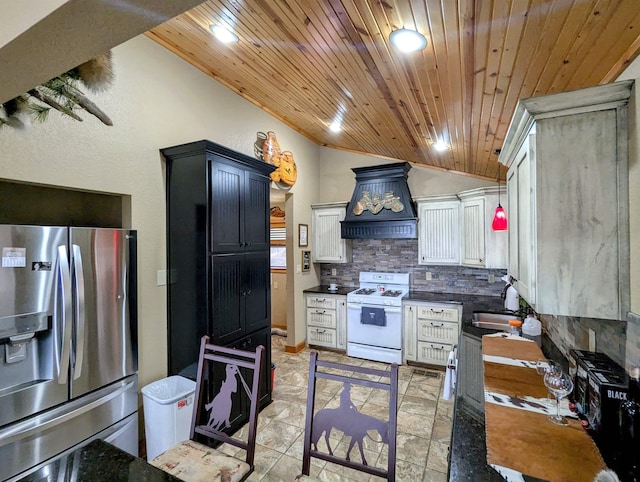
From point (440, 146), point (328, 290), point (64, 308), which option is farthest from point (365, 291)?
point (64, 308)

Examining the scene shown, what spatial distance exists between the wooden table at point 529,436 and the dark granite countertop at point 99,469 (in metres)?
1.21

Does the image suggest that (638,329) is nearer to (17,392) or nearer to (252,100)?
(17,392)

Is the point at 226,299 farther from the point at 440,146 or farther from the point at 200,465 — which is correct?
the point at 440,146

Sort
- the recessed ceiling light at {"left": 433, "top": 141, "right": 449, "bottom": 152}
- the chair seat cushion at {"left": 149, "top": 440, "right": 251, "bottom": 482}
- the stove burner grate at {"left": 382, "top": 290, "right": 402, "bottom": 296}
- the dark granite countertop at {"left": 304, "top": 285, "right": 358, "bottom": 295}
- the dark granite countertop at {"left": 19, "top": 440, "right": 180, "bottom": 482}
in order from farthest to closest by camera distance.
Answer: the dark granite countertop at {"left": 304, "top": 285, "right": 358, "bottom": 295} → the stove burner grate at {"left": 382, "top": 290, "right": 402, "bottom": 296} → the recessed ceiling light at {"left": 433, "top": 141, "right": 449, "bottom": 152} → the chair seat cushion at {"left": 149, "top": 440, "right": 251, "bottom": 482} → the dark granite countertop at {"left": 19, "top": 440, "right": 180, "bottom": 482}

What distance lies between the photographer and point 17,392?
1.61 meters

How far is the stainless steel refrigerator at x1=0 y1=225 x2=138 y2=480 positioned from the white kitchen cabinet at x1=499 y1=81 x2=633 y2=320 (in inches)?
97.4

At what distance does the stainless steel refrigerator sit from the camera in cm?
159

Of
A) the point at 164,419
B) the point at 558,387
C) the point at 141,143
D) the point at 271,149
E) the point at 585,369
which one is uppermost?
the point at 271,149

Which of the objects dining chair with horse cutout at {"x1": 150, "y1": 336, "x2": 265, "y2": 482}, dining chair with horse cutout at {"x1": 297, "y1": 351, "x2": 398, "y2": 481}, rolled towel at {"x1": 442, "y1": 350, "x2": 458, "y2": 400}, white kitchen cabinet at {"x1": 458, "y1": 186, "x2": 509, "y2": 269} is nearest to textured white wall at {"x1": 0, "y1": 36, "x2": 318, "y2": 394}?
dining chair with horse cutout at {"x1": 150, "y1": 336, "x2": 265, "y2": 482}

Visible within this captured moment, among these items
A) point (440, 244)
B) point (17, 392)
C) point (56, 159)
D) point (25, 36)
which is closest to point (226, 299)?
point (17, 392)

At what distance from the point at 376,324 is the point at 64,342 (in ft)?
10.7

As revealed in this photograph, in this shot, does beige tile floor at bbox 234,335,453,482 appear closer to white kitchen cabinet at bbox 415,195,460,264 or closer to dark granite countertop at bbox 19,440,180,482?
dark granite countertop at bbox 19,440,180,482

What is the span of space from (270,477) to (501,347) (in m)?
1.88

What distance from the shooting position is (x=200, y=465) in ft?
5.13
